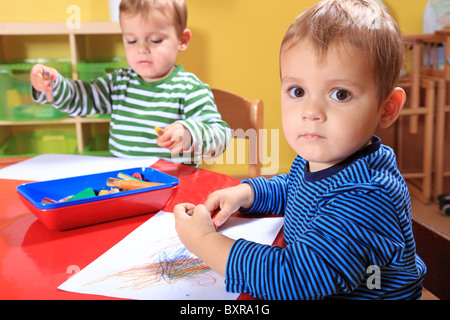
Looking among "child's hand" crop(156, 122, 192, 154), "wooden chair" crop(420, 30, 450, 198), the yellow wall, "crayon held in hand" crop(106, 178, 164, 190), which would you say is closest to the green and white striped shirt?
"child's hand" crop(156, 122, 192, 154)

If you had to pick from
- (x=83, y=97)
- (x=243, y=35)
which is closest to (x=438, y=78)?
(x=243, y=35)

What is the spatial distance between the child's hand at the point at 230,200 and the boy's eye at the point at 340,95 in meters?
0.24

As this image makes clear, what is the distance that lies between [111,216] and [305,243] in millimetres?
311

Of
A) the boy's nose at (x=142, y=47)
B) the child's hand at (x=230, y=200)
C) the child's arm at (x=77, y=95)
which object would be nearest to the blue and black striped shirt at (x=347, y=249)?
the child's hand at (x=230, y=200)

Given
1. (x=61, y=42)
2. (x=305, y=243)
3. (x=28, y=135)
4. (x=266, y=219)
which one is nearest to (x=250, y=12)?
(x=61, y=42)

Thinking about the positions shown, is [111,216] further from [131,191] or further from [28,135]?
[28,135]

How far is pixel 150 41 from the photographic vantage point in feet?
4.03

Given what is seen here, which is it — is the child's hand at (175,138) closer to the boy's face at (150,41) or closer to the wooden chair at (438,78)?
the boy's face at (150,41)

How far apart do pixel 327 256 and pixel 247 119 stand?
815 millimetres

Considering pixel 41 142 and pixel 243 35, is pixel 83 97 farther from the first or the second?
pixel 243 35

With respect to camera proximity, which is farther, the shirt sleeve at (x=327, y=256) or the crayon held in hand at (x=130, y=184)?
the crayon held in hand at (x=130, y=184)

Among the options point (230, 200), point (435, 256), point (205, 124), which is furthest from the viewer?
point (205, 124)

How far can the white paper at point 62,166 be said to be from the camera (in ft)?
2.94

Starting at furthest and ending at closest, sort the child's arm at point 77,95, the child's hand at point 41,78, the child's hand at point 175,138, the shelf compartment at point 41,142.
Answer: the shelf compartment at point 41,142 → the child's arm at point 77,95 → the child's hand at point 41,78 → the child's hand at point 175,138
